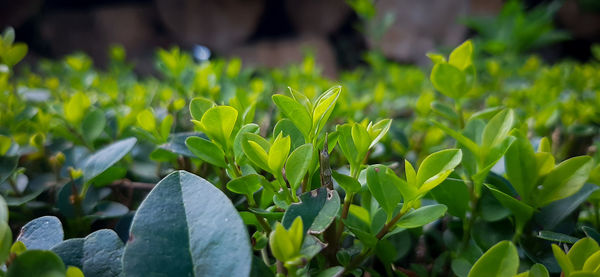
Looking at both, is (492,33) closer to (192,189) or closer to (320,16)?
(320,16)

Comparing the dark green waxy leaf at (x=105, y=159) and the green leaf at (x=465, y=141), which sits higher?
the green leaf at (x=465, y=141)

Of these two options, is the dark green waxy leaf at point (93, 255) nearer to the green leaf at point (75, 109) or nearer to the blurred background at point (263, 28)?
the green leaf at point (75, 109)

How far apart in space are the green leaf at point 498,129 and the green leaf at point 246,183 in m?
0.29

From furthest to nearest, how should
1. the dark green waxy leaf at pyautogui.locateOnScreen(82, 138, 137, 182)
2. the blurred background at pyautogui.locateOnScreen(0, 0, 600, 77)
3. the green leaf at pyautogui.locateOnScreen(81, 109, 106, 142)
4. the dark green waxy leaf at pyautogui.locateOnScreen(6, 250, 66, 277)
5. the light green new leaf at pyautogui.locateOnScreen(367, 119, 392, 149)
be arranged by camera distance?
the blurred background at pyautogui.locateOnScreen(0, 0, 600, 77), the green leaf at pyautogui.locateOnScreen(81, 109, 106, 142), the dark green waxy leaf at pyautogui.locateOnScreen(82, 138, 137, 182), the light green new leaf at pyautogui.locateOnScreen(367, 119, 392, 149), the dark green waxy leaf at pyautogui.locateOnScreen(6, 250, 66, 277)

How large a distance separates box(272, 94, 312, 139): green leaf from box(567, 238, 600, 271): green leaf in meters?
0.28

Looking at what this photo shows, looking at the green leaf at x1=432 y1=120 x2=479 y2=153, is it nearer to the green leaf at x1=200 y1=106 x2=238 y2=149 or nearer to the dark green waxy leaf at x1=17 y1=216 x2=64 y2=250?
the green leaf at x1=200 y1=106 x2=238 y2=149

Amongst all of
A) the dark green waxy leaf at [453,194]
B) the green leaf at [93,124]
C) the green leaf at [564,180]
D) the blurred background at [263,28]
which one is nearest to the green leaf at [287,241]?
the dark green waxy leaf at [453,194]

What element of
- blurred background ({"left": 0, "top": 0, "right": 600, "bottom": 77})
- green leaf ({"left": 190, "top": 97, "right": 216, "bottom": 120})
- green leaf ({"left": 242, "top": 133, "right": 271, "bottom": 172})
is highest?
green leaf ({"left": 242, "top": 133, "right": 271, "bottom": 172})

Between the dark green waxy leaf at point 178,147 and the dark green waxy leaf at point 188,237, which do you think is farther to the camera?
the dark green waxy leaf at point 178,147

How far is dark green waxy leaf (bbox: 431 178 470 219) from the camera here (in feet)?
1.56

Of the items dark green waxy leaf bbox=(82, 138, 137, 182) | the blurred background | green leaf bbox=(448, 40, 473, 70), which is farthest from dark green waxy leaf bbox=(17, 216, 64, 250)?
the blurred background

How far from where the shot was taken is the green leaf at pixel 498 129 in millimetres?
486

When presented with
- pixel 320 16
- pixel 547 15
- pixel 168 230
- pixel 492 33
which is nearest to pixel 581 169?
pixel 168 230

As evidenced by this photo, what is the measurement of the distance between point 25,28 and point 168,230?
250 inches
